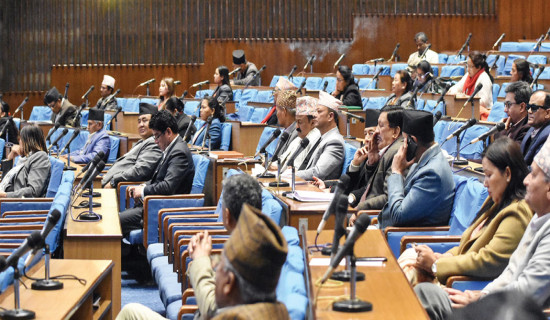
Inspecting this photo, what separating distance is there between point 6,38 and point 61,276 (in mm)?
10995

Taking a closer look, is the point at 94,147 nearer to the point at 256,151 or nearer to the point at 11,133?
the point at 256,151

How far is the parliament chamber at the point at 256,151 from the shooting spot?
9.12 feet

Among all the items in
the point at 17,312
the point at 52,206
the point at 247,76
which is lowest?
the point at 17,312

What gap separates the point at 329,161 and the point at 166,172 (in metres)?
1.18

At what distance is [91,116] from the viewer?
759 cm

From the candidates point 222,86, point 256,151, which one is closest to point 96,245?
point 256,151

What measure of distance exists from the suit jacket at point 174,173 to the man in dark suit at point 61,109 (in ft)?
12.8

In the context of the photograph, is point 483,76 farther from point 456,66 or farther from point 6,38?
point 6,38

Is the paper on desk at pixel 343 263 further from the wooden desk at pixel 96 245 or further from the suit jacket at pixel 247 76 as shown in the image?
the suit jacket at pixel 247 76

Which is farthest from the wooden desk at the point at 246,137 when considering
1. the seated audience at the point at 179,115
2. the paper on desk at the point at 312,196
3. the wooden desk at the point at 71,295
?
the wooden desk at the point at 71,295

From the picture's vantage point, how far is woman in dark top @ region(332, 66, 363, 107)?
8383 millimetres

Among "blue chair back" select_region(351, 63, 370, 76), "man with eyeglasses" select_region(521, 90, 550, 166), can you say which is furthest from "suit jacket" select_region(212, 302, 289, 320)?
"blue chair back" select_region(351, 63, 370, 76)

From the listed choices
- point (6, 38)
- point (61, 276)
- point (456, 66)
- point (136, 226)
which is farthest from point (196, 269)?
point (6, 38)

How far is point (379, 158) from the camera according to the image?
187 inches
